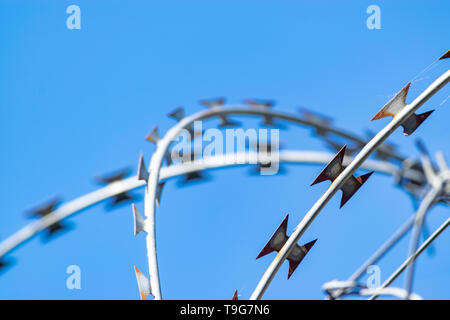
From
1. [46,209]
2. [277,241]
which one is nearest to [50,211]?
[46,209]

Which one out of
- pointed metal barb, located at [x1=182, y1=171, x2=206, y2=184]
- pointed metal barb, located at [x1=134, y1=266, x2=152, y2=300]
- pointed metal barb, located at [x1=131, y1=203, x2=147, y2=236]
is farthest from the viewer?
pointed metal barb, located at [x1=182, y1=171, x2=206, y2=184]

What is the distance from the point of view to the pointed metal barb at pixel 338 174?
718 cm

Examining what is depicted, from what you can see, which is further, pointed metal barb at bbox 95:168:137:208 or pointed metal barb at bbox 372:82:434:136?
pointed metal barb at bbox 95:168:137:208

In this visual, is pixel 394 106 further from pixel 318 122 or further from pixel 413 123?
pixel 318 122

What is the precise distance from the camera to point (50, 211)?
1212 centimetres

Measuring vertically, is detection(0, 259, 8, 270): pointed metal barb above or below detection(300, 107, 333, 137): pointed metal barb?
below

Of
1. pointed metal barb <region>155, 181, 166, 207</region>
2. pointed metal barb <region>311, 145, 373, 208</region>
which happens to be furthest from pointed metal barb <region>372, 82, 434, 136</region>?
pointed metal barb <region>155, 181, 166, 207</region>

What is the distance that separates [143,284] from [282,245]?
1.90 m

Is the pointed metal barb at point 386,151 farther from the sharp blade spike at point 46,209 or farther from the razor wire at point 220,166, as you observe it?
the sharp blade spike at point 46,209

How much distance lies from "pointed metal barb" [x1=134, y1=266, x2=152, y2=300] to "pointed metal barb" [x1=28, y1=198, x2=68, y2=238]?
456 cm

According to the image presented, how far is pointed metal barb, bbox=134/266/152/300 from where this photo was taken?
7.84 meters

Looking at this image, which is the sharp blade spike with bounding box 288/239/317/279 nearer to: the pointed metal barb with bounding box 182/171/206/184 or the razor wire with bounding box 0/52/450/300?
the razor wire with bounding box 0/52/450/300
